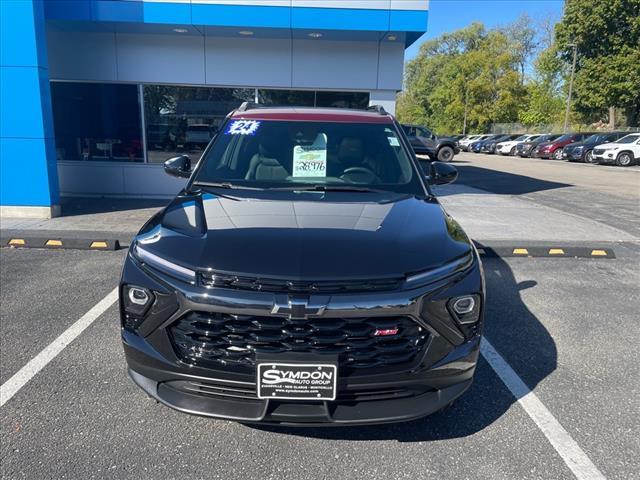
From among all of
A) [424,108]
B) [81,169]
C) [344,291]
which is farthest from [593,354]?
[424,108]

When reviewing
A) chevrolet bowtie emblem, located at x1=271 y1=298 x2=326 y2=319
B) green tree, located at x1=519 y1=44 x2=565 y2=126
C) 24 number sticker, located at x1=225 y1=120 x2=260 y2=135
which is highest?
green tree, located at x1=519 y1=44 x2=565 y2=126

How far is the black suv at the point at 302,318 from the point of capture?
2.20 m

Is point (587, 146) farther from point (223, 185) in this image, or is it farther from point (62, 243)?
point (223, 185)

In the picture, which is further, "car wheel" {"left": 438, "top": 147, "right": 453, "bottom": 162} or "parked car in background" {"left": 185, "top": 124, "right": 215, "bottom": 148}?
"car wheel" {"left": 438, "top": 147, "right": 453, "bottom": 162}

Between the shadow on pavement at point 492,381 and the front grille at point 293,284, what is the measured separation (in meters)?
0.99

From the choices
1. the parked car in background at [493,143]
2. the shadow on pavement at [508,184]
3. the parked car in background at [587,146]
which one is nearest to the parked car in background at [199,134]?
the shadow on pavement at [508,184]

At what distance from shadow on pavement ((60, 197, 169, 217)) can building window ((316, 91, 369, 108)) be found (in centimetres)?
397

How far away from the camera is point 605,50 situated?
38531 mm

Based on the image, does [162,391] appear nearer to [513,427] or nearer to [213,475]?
[213,475]

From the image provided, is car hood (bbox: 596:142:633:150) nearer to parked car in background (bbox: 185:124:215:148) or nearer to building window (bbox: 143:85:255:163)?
building window (bbox: 143:85:255:163)

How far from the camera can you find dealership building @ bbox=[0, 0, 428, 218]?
855cm

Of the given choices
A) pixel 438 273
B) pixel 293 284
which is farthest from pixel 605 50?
pixel 293 284

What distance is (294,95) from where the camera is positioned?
10367mm

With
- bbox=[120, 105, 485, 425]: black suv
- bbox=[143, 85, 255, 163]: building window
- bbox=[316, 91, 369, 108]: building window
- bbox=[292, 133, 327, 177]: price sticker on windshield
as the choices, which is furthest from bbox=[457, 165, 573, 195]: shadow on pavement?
bbox=[120, 105, 485, 425]: black suv
